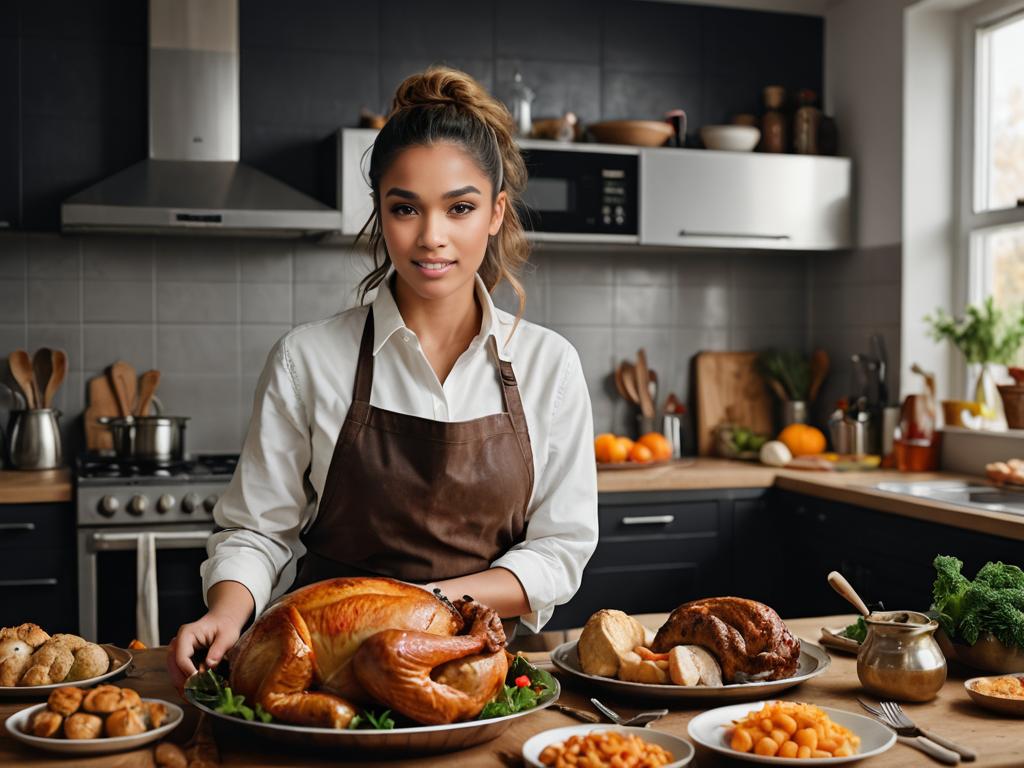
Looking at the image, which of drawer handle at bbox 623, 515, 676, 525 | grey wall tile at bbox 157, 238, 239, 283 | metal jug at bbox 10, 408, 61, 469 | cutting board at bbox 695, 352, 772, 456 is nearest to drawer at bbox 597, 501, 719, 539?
drawer handle at bbox 623, 515, 676, 525

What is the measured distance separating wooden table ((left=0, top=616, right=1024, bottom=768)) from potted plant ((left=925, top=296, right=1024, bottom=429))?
2488 millimetres

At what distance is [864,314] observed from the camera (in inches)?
169

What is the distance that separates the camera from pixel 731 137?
420cm

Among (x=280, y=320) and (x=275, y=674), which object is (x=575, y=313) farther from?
(x=275, y=674)

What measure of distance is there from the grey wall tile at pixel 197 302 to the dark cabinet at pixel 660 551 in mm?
1489

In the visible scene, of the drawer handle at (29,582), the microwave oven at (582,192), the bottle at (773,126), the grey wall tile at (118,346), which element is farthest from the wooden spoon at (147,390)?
the bottle at (773,126)

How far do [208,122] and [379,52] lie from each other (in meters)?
0.65

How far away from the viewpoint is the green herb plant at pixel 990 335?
3.76 metres

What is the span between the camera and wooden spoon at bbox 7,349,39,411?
3.84 meters

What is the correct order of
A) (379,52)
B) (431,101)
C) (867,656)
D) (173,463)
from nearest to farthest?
1. (867,656)
2. (431,101)
3. (173,463)
4. (379,52)

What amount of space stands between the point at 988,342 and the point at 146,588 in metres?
2.74

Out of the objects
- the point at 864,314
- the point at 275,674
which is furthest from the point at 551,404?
the point at 864,314

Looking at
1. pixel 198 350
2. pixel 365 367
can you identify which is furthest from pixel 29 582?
pixel 365 367

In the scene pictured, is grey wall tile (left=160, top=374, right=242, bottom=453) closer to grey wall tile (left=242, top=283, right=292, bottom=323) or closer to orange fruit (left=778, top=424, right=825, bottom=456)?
grey wall tile (left=242, top=283, right=292, bottom=323)
